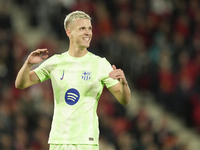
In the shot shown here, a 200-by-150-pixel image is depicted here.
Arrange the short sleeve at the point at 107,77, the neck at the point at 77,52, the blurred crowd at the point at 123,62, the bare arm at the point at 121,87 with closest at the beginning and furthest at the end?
the bare arm at the point at 121,87, the short sleeve at the point at 107,77, the neck at the point at 77,52, the blurred crowd at the point at 123,62

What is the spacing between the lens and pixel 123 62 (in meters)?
10.8

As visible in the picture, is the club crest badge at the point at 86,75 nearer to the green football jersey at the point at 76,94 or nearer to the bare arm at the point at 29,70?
the green football jersey at the point at 76,94

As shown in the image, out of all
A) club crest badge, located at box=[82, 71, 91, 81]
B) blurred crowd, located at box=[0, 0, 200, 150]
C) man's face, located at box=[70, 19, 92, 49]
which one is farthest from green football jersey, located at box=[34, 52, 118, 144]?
blurred crowd, located at box=[0, 0, 200, 150]

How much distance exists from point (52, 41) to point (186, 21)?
363 centimetres

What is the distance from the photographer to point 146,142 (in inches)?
370

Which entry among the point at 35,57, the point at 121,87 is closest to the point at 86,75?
the point at 121,87

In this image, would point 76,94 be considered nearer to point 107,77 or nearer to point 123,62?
point 107,77

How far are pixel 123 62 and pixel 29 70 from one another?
5955 mm

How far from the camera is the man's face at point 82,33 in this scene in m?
5.11

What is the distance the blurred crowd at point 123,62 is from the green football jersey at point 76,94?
373 centimetres

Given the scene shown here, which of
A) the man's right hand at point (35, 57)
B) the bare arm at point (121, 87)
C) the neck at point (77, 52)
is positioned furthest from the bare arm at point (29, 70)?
the bare arm at point (121, 87)

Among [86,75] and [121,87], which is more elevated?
[86,75]

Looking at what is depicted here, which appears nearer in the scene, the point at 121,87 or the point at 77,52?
the point at 121,87

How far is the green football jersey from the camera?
4.93 meters
